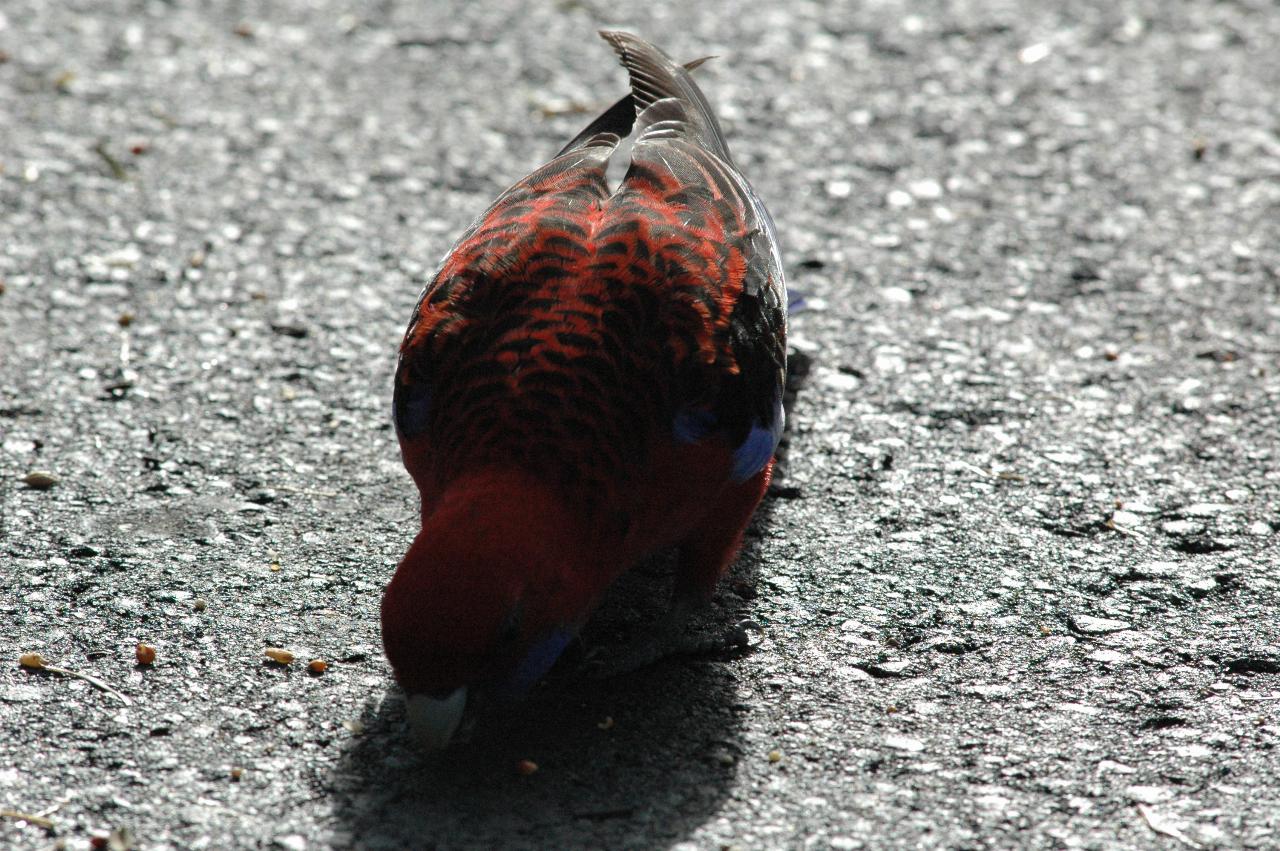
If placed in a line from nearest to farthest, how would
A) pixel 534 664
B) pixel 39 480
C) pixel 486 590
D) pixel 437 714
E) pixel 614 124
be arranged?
pixel 486 590 → pixel 437 714 → pixel 534 664 → pixel 39 480 → pixel 614 124

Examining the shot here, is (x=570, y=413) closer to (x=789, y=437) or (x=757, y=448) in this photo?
(x=757, y=448)

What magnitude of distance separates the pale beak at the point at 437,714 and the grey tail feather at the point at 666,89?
2.27 m

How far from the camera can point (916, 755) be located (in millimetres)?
3436

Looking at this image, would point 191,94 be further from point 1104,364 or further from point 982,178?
point 1104,364

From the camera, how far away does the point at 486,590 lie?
2.94 m

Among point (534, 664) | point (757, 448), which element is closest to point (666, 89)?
point (757, 448)

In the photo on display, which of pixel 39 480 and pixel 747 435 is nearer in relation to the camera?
pixel 747 435

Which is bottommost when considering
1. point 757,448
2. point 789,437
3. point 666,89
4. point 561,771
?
point 789,437

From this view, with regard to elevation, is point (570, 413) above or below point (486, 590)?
above

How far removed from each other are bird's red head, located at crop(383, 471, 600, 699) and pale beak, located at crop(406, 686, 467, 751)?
Result: 2 cm

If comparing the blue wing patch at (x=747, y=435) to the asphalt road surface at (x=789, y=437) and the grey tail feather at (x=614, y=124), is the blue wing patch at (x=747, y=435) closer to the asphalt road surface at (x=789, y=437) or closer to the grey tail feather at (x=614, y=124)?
the asphalt road surface at (x=789, y=437)

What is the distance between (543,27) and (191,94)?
6.70ft

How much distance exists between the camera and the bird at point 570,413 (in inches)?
119

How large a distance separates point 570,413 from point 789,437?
1646 mm
